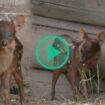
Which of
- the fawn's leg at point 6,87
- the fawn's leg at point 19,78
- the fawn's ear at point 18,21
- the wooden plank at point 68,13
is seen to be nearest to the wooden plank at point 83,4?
the wooden plank at point 68,13

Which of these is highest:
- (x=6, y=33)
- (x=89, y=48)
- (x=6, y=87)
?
(x=6, y=33)

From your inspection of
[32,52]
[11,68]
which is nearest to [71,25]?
[32,52]

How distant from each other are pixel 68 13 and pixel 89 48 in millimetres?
587

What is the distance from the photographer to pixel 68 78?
25.8 feet

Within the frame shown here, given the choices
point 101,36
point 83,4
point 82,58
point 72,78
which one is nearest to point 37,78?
point 72,78

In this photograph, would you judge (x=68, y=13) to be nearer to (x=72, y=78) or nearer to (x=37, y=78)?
(x=72, y=78)

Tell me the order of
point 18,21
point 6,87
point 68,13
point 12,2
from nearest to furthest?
point 6,87, point 18,21, point 68,13, point 12,2

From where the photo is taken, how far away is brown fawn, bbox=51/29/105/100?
7.64 metres

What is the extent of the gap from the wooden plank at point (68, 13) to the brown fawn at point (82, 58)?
0.96ft

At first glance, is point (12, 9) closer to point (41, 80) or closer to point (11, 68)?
point (41, 80)

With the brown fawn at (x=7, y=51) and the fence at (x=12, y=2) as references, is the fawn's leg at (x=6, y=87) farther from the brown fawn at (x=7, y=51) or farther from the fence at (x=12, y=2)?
the fence at (x=12, y=2)

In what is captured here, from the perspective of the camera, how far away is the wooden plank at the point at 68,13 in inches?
304

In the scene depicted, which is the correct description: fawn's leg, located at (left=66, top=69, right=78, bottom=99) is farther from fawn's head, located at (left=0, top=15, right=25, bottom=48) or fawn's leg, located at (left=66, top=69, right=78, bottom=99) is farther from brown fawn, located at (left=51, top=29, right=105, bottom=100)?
fawn's head, located at (left=0, top=15, right=25, bottom=48)

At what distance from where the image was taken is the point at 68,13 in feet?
25.7
